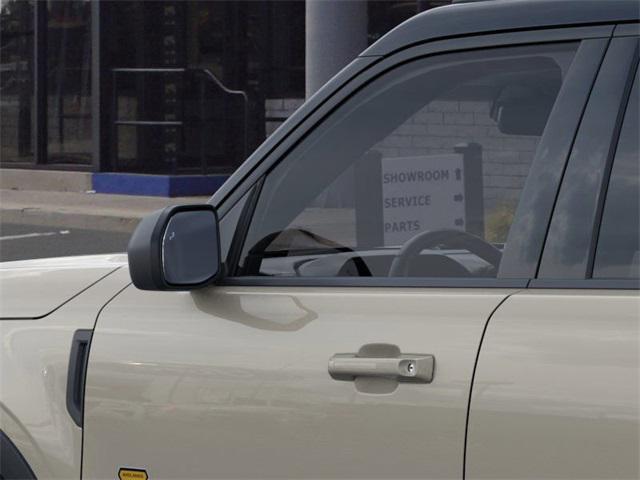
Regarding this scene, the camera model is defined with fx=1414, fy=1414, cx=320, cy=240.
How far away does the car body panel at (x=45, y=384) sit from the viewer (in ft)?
10.4

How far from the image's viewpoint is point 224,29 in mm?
20828

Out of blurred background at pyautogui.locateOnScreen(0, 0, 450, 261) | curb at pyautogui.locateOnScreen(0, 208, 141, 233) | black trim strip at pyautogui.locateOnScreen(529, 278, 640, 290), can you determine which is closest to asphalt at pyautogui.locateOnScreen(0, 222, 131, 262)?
curb at pyautogui.locateOnScreen(0, 208, 141, 233)

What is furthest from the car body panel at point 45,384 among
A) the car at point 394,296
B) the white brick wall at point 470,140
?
the white brick wall at point 470,140

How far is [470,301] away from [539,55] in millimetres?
521

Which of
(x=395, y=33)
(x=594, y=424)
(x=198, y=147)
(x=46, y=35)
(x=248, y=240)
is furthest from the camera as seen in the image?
(x=46, y=35)

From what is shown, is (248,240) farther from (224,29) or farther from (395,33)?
(224,29)

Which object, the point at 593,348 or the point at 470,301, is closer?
the point at 593,348

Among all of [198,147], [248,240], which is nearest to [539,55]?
[248,240]

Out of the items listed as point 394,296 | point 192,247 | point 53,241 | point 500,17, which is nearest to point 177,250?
point 192,247

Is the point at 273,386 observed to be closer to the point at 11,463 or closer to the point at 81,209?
the point at 11,463

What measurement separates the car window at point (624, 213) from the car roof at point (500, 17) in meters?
0.17

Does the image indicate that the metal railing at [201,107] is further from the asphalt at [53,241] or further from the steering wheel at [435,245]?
the steering wheel at [435,245]

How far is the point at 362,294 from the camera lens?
9.53 ft

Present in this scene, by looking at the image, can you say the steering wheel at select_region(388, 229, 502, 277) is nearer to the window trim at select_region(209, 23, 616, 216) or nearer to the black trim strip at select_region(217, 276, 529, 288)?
the black trim strip at select_region(217, 276, 529, 288)
